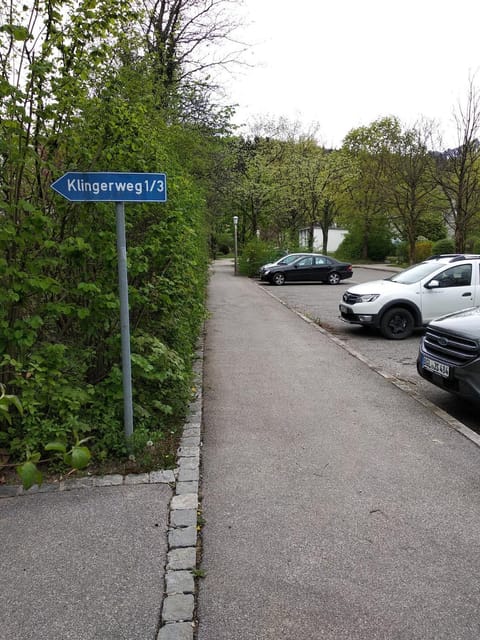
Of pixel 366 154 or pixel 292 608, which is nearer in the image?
pixel 292 608

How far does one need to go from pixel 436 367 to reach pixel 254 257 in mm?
27605

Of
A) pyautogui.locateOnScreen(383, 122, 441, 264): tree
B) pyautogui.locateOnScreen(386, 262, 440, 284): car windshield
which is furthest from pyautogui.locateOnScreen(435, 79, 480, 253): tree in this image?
pyautogui.locateOnScreen(386, 262, 440, 284): car windshield

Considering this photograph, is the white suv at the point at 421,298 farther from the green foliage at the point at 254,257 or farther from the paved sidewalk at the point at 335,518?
the green foliage at the point at 254,257

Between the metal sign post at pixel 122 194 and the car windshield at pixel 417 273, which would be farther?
the car windshield at pixel 417 273

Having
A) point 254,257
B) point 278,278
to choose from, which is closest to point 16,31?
point 278,278

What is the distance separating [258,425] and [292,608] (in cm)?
282

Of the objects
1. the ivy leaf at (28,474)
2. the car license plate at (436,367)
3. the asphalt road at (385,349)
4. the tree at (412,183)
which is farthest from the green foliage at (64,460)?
the tree at (412,183)

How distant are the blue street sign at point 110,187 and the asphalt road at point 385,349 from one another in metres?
4.07

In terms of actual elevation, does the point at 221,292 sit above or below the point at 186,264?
below

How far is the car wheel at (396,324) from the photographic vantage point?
10.7 meters

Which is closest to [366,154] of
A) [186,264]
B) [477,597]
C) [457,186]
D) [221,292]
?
[457,186]

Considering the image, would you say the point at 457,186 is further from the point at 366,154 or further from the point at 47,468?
the point at 47,468

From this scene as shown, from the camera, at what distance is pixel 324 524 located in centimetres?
349

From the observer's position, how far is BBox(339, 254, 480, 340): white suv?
10555mm
